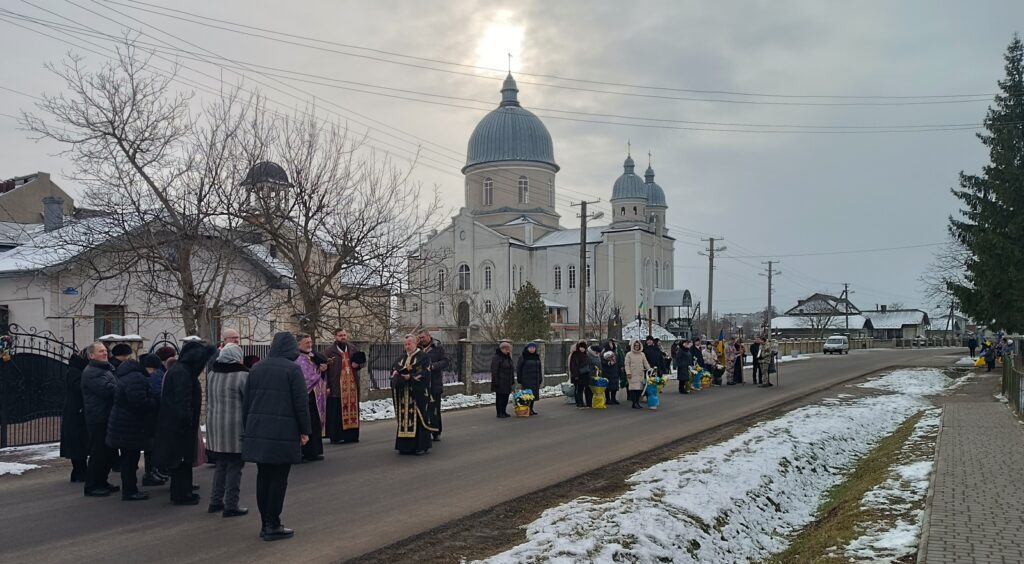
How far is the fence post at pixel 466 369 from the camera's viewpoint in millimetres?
22438

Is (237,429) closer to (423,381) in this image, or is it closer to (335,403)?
(423,381)

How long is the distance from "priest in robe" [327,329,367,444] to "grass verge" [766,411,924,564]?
7.31 metres

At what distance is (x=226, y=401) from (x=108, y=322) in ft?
64.1

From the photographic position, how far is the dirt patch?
6.49 m

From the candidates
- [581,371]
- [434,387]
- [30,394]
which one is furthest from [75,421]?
[581,371]

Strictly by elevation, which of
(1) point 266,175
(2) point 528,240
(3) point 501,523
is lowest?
(3) point 501,523

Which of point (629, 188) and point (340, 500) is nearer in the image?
point (340, 500)

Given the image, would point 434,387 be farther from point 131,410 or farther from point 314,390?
A: point 131,410

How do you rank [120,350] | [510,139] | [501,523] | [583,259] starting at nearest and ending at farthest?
[501,523] → [120,350] → [583,259] → [510,139]

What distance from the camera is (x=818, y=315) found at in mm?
102875

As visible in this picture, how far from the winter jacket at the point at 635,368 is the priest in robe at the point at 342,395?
7.90 metres

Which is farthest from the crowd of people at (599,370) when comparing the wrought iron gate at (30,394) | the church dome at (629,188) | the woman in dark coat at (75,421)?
the church dome at (629,188)

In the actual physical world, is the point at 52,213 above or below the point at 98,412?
above

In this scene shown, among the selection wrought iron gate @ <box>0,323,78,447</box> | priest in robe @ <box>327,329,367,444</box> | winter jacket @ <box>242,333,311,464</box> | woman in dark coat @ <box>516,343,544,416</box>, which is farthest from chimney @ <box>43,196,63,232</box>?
winter jacket @ <box>242,333,311,464</box>
